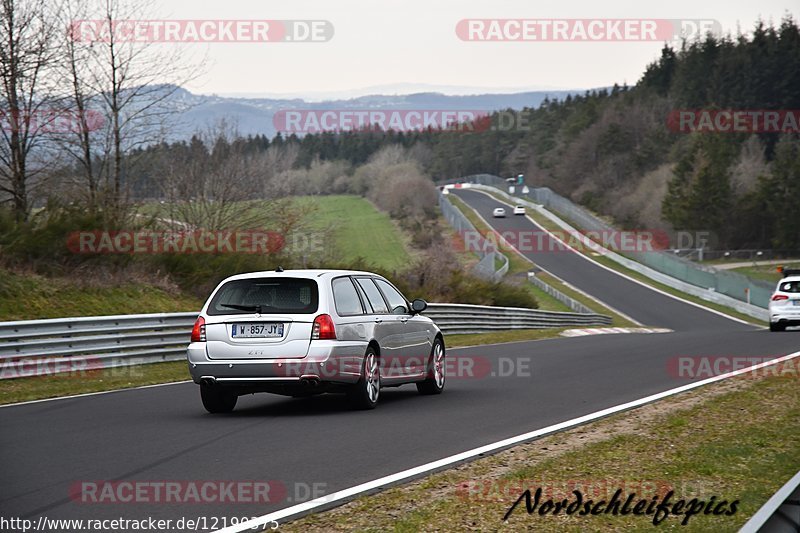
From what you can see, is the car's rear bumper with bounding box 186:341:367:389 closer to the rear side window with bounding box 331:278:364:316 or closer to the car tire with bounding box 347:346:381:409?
the car tire with bounding box 347:346:381:409

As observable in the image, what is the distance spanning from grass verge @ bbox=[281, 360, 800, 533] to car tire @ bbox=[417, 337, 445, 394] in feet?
10.4

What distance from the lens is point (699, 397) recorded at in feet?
43.3

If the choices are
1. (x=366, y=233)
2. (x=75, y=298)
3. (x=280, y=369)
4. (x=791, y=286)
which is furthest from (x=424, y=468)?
(x=366, y=233)

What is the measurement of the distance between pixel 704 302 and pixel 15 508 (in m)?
61.3

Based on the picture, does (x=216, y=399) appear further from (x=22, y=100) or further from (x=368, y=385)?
(x=22, y=100)

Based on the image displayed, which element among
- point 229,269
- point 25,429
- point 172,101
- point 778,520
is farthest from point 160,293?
point 778,520

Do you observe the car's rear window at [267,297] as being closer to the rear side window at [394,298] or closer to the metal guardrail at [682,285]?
the rear side window at [394,298]

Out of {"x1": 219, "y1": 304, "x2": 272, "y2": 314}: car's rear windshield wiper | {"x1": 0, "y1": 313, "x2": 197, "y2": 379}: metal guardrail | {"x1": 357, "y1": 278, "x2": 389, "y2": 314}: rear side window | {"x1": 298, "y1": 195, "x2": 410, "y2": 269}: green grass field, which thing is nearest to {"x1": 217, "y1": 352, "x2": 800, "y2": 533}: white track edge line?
{"x1": 357, "y1": 278, "x2": 389, "y2": 314}: rear side window

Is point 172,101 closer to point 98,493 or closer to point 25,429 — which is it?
point 25,429

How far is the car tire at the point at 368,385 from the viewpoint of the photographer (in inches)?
473

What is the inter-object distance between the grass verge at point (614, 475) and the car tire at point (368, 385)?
2692 mm

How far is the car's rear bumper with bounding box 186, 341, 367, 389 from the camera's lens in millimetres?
11453

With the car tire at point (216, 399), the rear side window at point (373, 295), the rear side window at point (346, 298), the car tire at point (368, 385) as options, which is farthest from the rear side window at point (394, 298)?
the car tire at point (216, 399)

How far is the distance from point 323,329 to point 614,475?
4.57m
